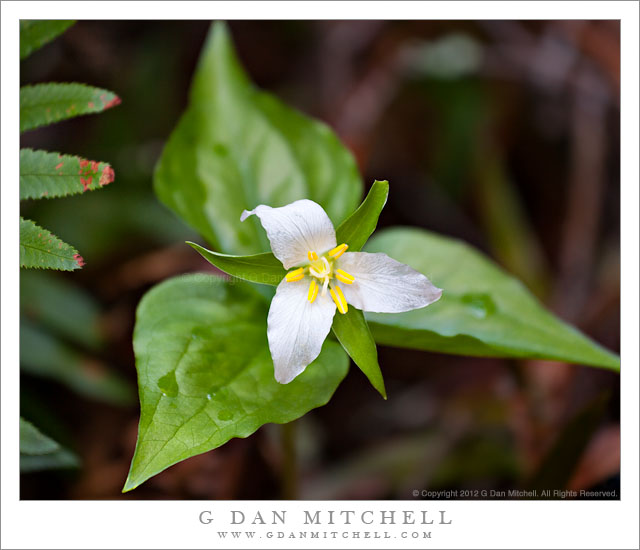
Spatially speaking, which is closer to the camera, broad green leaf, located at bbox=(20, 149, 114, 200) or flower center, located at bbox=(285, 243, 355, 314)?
flower center, located at bbox=(285, 243, 355, 314)

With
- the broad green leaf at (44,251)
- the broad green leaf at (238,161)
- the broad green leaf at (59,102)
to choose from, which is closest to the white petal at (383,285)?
the broad green leaf at (238,161)

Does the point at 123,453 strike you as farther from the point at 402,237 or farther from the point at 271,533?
the point at 402,237

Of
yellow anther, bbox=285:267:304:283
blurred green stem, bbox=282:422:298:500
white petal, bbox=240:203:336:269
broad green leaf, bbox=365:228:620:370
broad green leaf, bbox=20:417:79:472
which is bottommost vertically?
blurred green stem, bbox=282:422:298:500

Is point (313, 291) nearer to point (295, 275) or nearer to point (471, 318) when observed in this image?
point (295, 275)

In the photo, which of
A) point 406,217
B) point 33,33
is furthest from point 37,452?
point 406,217

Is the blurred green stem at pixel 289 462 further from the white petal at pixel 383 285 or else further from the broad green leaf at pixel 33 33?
the broad green leaf at pixel 33 33

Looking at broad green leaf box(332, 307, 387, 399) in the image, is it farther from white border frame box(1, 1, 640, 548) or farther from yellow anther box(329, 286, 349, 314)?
white border frame box(1, 1, 640, 548)

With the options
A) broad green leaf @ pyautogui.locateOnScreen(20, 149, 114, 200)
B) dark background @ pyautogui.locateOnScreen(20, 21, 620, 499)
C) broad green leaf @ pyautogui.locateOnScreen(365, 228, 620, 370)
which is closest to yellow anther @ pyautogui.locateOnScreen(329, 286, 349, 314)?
broad green leaf @ pyautogui.locateOnScreen(365, 228, 620, 370)
